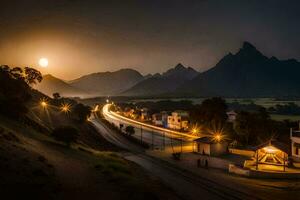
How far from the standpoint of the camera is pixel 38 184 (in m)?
23.8

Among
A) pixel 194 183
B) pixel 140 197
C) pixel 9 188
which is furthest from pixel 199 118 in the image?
pixel 9 188

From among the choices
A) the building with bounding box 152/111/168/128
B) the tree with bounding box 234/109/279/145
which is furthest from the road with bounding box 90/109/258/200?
the building with bounding box 152/111/168/128

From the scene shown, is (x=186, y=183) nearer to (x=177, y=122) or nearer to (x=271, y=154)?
(x=271, y=154)

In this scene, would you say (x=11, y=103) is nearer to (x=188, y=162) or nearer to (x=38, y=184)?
(x=188, y=162)

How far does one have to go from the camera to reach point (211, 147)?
61.0 metres

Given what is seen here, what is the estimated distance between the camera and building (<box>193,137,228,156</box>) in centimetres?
6122

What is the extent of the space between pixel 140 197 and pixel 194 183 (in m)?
13.8

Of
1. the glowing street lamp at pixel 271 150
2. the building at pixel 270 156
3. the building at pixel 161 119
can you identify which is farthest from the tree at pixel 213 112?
the glowing street lamp at pixel 271 150

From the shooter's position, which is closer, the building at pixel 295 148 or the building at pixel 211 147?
the building at pixel 295 148

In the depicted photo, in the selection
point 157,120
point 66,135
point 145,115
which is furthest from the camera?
point 145,115

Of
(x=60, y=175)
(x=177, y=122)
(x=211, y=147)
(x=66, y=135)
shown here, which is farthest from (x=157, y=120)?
(x=60, y=175)

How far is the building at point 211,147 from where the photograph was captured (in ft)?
201

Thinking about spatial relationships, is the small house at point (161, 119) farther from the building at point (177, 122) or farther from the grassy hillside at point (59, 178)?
the grassy hillside at point (59, 178)

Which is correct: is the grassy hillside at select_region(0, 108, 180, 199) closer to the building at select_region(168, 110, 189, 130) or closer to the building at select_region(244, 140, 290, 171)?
the building at select_region(244, 140, 290, 171)
